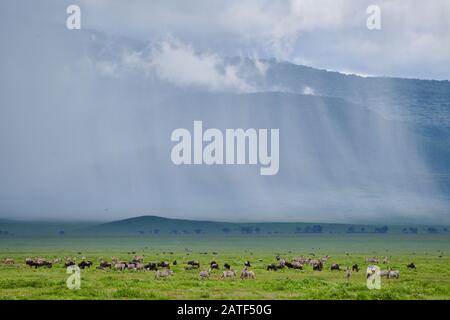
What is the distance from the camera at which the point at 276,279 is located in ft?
164

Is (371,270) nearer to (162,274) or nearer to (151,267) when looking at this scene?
(162,274)

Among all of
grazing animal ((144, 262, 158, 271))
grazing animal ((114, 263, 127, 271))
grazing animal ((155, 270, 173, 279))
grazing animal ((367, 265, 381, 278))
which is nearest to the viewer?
grazing animal ((155, 270, 173, 279))

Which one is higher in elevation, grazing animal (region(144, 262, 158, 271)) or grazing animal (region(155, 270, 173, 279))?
grazing animal (region(144, 262, 158, 271))

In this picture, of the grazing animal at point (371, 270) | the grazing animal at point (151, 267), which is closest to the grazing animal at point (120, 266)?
the grazing animal at point (151, 267)

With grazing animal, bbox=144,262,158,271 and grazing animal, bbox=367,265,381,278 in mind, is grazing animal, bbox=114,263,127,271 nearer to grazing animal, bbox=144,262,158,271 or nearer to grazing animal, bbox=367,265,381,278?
grazing animal, bbox=144,262,158,271

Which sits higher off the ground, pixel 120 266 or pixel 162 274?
pixel 120 266

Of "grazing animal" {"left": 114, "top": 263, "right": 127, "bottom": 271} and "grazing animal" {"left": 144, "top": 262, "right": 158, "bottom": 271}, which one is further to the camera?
"grazing animal" {"left": 114, "top": 263, "right": 127, "bottom": 271}

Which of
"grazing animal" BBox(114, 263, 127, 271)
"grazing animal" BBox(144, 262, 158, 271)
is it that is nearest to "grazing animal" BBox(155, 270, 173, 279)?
"grazing animal" BBox(144, 262, 158, 271)

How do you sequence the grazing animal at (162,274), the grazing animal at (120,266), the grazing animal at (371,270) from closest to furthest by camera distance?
the grazing animal at (162,274) → the grazing animal at (371,270) → the grazing animal at (120,266)

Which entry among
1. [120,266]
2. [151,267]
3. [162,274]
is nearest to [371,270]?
[162,274]

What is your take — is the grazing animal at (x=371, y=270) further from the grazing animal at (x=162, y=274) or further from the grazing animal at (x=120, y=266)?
the grazing animal at (x=120, y=266)

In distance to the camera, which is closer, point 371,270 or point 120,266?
point 371,270
